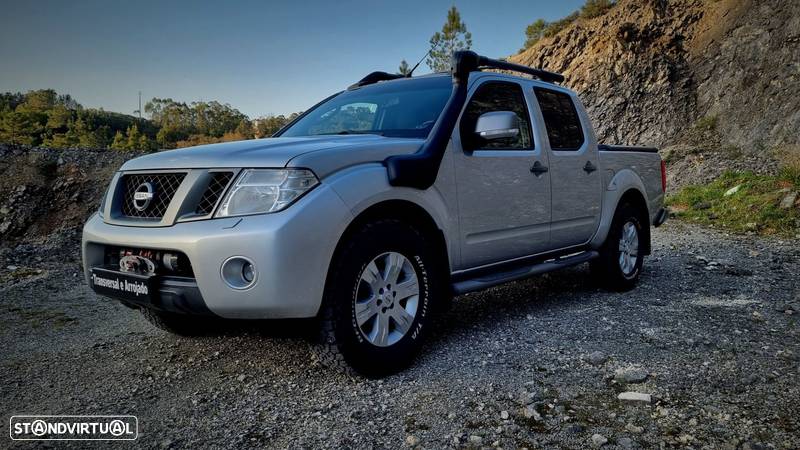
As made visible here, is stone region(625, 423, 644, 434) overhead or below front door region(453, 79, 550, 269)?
below

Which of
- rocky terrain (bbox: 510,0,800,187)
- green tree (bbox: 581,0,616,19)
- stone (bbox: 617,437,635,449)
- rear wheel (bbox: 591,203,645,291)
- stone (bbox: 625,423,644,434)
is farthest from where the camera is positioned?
green tree (bbox: 581,0,616,19)

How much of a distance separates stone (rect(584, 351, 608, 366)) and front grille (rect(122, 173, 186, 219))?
2574 mm

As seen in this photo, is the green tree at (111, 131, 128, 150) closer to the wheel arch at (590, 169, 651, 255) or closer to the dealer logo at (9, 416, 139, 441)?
the wheel arch at (590, 169, 651, 255)

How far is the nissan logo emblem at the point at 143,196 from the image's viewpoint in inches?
120

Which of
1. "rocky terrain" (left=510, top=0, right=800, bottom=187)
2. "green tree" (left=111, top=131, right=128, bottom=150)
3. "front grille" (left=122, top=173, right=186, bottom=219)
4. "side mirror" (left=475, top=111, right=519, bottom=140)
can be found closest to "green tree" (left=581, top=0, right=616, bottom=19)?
"rocky terrain" (left=510, top=0, right=800, bottom=187)

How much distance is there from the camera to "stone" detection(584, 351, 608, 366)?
341 cm

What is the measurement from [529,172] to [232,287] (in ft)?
7.85

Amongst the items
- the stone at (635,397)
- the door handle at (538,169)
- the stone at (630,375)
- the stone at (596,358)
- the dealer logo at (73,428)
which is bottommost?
the stone at (596,358)

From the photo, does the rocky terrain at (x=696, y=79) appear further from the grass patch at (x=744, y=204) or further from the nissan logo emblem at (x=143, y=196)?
the nissan logo emblem at (x=143, y=196)

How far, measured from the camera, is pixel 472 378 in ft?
10.4

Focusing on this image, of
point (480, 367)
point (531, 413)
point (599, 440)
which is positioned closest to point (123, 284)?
point (480, 367)

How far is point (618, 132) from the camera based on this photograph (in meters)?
19.2

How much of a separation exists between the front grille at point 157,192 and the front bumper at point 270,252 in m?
0.24

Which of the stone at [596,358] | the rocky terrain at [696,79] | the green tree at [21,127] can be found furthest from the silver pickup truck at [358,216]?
the green tree at [21,127]
